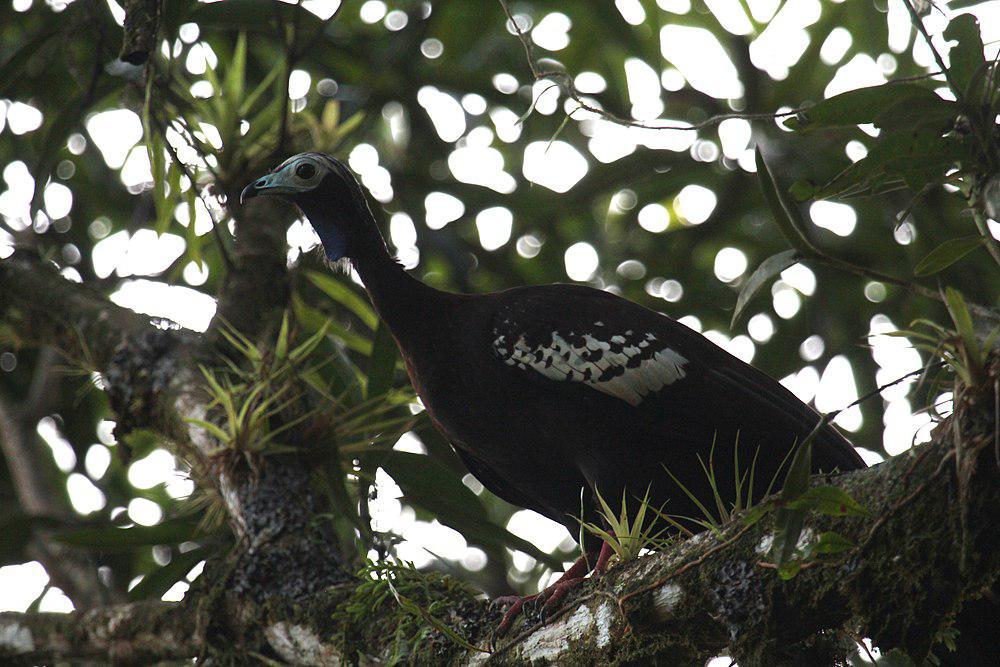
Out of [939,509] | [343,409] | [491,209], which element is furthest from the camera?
[491,209]

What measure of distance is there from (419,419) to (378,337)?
→ 1.06ft

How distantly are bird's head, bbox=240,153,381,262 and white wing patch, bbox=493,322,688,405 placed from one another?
26.4 inches

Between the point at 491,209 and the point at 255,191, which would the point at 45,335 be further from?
the point at 491,209

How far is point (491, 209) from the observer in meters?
5.02

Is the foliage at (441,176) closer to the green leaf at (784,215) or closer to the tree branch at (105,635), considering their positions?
the tree branch at (105,635)

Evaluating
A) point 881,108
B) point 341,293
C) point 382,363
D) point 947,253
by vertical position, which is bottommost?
point 947,253

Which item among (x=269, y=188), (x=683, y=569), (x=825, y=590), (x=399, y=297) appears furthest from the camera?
(x=269, y=188)

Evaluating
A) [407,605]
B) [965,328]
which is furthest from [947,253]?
[407,605]

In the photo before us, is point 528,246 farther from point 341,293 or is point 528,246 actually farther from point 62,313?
point 62,313

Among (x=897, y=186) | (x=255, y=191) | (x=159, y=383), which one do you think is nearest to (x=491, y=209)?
(x=255, y=191)

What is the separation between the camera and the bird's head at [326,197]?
3.29 metres

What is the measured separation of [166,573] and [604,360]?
65.7 inches

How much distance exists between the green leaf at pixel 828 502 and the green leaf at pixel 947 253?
2.23 ft

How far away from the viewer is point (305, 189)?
331cm
